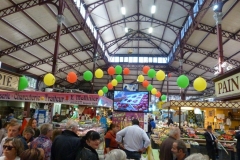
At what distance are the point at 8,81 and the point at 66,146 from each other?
1.68 m

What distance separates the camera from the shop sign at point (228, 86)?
7.12 ft

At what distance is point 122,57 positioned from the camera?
914 inches

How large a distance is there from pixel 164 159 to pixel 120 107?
390 cm

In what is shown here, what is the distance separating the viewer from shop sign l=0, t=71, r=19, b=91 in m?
3.25

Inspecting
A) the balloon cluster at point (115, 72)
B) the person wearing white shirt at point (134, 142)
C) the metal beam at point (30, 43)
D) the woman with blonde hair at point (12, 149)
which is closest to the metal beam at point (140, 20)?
the metal beam at point (30, 43)

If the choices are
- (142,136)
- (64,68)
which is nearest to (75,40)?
(64,68)

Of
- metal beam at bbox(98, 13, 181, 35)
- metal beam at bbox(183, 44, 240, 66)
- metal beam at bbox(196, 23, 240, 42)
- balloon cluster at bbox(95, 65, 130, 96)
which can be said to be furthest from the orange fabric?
metal beam at bbox(98, 13, 181, 35)

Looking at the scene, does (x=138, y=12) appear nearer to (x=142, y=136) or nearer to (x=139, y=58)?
(x=139, y=58)

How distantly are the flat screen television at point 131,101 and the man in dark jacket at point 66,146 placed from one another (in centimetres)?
450

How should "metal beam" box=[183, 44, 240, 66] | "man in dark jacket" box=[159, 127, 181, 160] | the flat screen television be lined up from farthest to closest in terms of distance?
"metal beam" box=[183, 44, 240, 66], the flat screen television, "man in dark jacket" box=[159, 127, 181, 160]

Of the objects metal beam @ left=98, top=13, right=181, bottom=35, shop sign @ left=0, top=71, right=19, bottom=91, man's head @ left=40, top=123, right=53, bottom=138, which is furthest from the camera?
metal beam @ left=98, top=13, right=181, bottom=35

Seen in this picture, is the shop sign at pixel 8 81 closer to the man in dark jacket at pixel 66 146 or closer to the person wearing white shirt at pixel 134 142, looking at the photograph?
the man in dark jacket at pixel 66 146

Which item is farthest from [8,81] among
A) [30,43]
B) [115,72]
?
[30,43]

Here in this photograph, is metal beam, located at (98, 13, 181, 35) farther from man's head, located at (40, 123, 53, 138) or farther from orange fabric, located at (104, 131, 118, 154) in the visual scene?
man's head, located at (40, 123, 53, 138)
